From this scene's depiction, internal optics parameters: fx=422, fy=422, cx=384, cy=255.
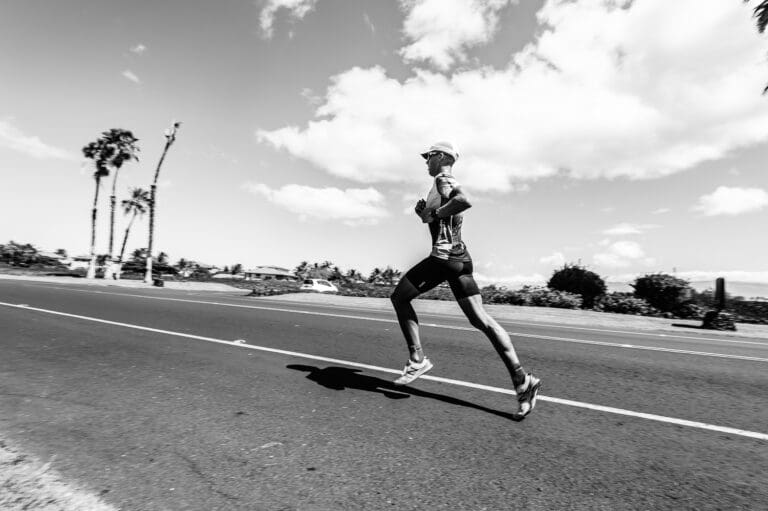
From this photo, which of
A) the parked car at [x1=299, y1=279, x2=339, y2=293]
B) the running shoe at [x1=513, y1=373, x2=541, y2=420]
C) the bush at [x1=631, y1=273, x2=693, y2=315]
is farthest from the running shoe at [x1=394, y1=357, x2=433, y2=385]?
the parked car at [x1=299, y1=279, x2=339, y2=293]

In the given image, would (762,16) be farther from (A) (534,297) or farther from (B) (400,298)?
(B) (400,298)

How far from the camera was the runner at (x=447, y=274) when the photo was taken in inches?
132

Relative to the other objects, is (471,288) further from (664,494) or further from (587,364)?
(587,364)

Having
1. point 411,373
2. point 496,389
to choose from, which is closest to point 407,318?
point 411,373

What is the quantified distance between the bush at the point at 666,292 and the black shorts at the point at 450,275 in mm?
18657

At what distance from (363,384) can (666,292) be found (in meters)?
19.1

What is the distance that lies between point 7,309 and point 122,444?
29.6ft

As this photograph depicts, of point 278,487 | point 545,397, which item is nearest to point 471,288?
point 545,397

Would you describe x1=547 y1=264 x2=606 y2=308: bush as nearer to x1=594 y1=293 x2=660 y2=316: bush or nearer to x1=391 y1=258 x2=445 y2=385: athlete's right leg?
x1=594 y1=293 x2=660 y2=316: bush

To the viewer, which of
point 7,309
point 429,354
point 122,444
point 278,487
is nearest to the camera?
point 278,487

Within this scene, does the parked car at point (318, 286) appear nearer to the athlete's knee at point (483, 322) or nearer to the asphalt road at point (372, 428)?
the asphalt road at point (372, 428)

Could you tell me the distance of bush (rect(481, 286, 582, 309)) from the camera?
18.6m

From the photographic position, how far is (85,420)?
279 centimetres

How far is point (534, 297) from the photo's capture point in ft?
A: 64.0
